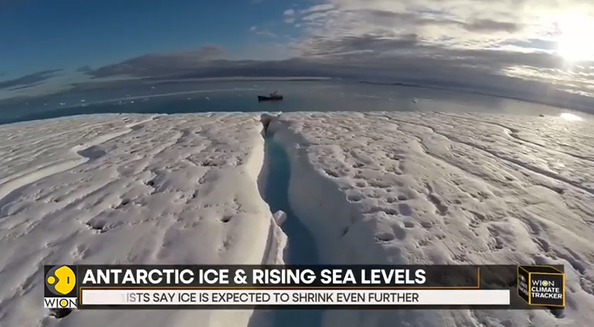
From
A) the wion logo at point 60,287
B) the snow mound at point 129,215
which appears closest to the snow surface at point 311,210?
the snow mound at point 129,215

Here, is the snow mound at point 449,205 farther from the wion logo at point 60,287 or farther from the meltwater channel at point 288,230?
the wion logo at point 60,287

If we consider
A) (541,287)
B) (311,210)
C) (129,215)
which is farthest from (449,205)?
(129,215)

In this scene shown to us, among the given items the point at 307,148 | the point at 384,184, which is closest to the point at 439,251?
the point at 384,184

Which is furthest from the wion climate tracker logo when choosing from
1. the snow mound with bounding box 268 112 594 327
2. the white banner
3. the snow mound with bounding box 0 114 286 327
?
the snow mound with bounding box 0 114 286 327

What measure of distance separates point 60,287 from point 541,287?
8.14m

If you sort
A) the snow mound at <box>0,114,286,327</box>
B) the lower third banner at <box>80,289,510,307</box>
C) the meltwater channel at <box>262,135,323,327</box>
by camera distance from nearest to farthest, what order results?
the lower third banner at <box>80,289,510,307</box> → the snow mound at <box>0,114,286,327</box> → the meltwater channel at <box>262,135,323,327</box>

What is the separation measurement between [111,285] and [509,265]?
23.4 feet

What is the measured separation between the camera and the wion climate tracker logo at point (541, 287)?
214 inches

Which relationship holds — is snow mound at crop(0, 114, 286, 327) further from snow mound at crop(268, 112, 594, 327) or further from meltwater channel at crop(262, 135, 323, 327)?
snow mound at crop(268, 112, 594, 327)

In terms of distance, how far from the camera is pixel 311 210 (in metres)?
9.58

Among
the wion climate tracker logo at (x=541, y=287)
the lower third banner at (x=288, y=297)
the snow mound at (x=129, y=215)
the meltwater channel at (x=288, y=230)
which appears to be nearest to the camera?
the wion climate tracker logo at (x=541, y=287)

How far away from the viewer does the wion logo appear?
559 centimetres

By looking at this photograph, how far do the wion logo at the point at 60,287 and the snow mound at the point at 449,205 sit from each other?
→ 4379mm

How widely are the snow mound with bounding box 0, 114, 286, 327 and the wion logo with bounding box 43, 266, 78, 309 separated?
0.14 m
